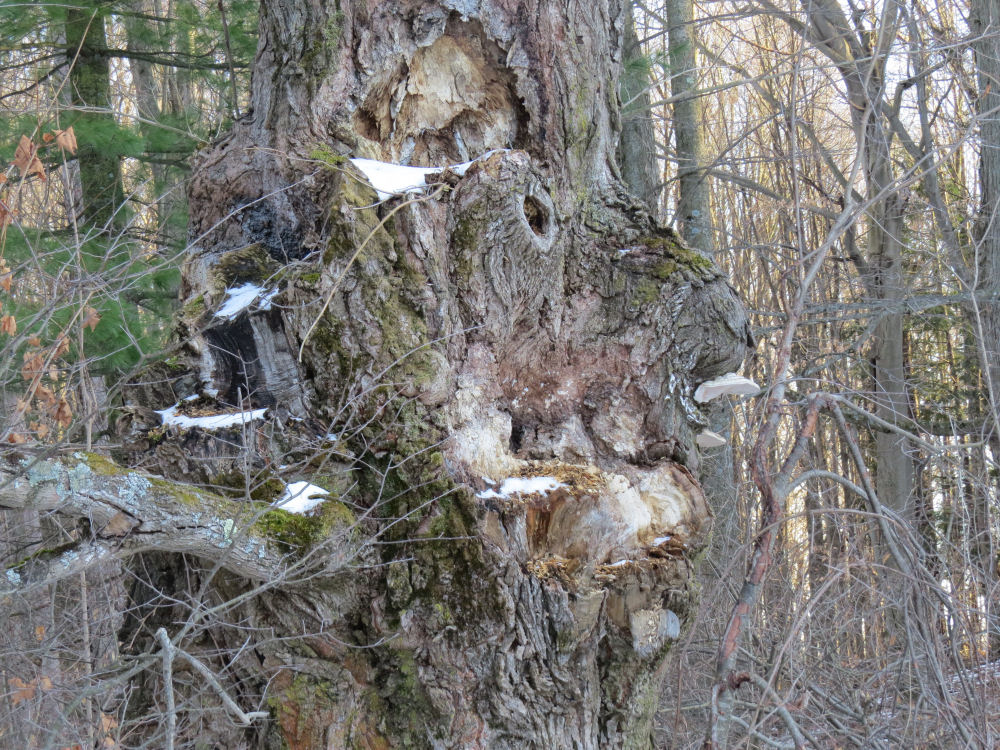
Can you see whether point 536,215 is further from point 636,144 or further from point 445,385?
point 636,144

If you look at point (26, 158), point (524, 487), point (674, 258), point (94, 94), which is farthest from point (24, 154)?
point (94, 94)

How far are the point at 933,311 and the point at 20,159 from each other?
968cm

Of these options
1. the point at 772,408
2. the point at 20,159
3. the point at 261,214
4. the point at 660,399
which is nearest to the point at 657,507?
the point at 660,399

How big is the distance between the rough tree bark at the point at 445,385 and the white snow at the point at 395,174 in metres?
0.05

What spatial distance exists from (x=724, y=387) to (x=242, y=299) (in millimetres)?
1794

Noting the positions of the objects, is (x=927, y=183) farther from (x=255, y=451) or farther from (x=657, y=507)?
(x=255, y=451)

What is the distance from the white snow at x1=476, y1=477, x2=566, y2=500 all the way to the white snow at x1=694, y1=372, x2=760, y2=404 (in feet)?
2.41

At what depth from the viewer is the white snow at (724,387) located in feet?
10.4

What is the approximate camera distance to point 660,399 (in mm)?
3164

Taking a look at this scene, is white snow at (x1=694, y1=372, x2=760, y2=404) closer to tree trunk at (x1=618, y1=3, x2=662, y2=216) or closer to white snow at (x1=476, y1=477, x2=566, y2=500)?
white snow at (x1=476, y1=477, x2=566, y2=500)

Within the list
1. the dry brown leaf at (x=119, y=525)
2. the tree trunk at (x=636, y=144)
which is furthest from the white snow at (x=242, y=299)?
the tree trunk at (x=636, y=144)

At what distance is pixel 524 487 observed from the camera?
2.84 meters

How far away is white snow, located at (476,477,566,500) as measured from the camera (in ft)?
9.21

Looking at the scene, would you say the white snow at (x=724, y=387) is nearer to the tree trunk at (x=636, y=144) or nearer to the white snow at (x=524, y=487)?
the white snow at (x=524, y=487)
